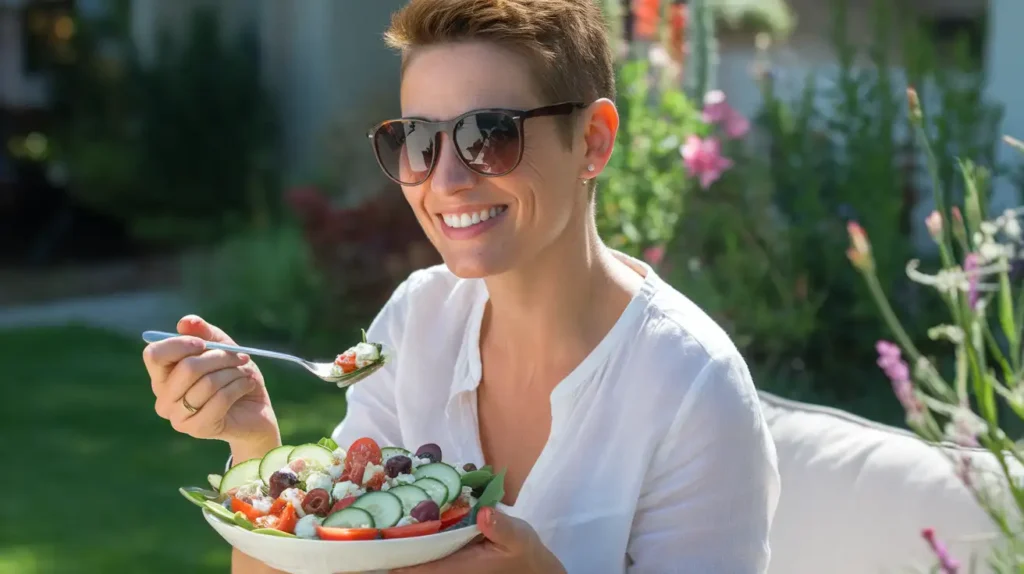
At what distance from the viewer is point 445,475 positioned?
5.65 ft

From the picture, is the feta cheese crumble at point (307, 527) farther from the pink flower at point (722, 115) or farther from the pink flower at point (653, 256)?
the pink flower at point (722, 115)

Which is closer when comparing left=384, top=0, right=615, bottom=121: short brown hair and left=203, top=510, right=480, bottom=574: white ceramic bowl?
left=203, top=510, right=480, bottom=574: white ceramic bowl

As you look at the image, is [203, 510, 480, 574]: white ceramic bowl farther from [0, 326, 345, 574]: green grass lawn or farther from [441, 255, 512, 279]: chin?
[0, 326, 345, 574]: green grass lawn

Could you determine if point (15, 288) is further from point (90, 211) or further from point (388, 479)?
point (388, 479)

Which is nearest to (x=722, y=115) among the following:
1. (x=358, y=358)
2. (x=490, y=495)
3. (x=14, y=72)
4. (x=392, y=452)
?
(x=358, y=358)

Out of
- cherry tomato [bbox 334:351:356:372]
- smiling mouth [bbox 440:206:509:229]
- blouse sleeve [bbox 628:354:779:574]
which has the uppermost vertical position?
smiling mouth [bbox 440:206:509:229]

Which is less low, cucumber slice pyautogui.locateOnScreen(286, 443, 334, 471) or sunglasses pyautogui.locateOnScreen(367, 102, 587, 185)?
sunglasses pyautogui.locateOnScreen(367, 102, 587, 185)

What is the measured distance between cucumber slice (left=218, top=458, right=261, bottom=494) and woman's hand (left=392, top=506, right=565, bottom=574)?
0.34 metres

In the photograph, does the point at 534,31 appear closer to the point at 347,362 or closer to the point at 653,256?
the point at 347,362

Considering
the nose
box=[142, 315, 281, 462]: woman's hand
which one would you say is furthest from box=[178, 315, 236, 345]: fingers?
the nose

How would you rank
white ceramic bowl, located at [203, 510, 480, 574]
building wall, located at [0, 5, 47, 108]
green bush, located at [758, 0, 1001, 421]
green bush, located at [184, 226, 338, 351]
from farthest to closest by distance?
building wall, located at [0, 5, 47, 108] < green bush, located at [184, 226, 338, 351] < green bush, located at [758, 0, 1001, 421] < white ceramic bowl, located at [203, 510, 480, 574]

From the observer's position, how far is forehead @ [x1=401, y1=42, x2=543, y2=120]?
1906 millimetres

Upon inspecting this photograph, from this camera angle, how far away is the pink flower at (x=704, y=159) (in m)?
4.87

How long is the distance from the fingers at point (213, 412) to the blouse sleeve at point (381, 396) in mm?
392
